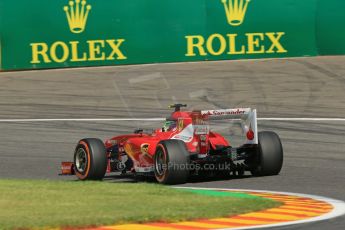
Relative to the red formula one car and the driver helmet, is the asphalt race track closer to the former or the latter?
the red formula one car

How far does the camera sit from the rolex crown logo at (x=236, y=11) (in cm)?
2503

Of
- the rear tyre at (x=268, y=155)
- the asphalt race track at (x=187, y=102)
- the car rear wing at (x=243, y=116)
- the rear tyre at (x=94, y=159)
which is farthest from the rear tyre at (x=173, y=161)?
the rear tyre at (x=268, y=155)

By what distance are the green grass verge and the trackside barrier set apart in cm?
1371

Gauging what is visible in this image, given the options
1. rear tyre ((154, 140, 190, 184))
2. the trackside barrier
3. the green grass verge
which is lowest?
the green grass verge

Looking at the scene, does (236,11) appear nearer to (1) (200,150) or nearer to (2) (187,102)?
(2) (187,102)

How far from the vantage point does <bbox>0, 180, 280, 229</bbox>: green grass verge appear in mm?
8578

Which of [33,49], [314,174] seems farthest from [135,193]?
[33,49]

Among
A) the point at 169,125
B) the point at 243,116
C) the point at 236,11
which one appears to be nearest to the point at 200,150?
the point at 169,125

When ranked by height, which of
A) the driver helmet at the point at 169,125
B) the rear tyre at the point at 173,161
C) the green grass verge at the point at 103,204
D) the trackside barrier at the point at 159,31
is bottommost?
the green grass verge at the point at 103,204

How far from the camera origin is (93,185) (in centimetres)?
1139

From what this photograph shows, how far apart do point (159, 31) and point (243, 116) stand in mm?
12860

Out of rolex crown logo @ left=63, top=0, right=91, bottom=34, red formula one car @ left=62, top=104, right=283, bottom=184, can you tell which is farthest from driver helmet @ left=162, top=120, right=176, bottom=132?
rolex crown logo @ left=63, top=0, right=91, bottom=34

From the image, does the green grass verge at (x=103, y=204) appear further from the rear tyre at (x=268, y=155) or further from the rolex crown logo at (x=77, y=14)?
the rolex crown logo at (x=77, y=14)

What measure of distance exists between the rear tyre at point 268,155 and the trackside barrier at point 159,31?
12.5 m
